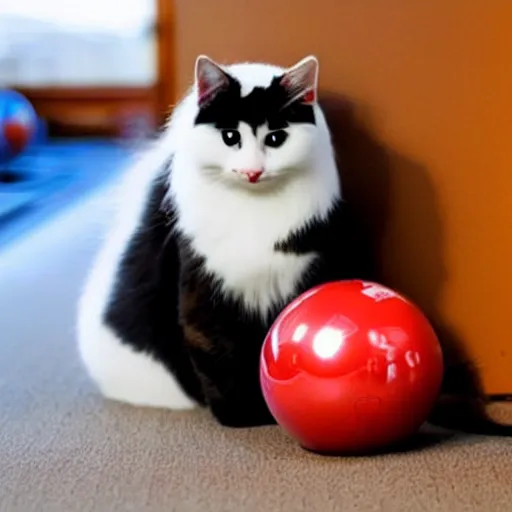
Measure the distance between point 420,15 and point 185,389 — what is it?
2.41 ft

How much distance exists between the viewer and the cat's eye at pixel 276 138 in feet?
4.82

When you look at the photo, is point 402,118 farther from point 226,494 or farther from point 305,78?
point 226,494

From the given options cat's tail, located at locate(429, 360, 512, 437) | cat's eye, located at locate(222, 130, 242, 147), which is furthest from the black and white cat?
cat's tail, located at locate(429, 360, 512, 437)

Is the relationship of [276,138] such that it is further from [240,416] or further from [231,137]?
[240,416]

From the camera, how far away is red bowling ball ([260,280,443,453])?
137cm

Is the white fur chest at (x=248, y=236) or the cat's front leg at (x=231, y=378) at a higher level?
the white fur chest at (x=248, y=236)

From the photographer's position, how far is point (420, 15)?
63.5 inches

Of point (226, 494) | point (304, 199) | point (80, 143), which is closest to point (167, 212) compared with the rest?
point (304, 199)

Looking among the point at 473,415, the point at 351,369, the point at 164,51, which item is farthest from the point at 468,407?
the point at 164,51

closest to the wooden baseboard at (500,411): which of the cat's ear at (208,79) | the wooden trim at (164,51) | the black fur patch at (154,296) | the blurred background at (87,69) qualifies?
the black fur patch at (154,296)

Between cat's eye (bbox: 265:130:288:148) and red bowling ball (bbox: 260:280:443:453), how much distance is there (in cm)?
22

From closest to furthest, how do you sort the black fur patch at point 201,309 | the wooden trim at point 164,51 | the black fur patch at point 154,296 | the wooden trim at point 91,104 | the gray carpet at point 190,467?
the gray carpet at point 190,467
the black fur patch at point 201,309
the black fur patch at point 154,296
the wooden trim at point 164,51
the wooden trim at point 91,104

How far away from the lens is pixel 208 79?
1.47 metres

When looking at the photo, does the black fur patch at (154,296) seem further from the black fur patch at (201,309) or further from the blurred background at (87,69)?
the blurred background at (87,69)
